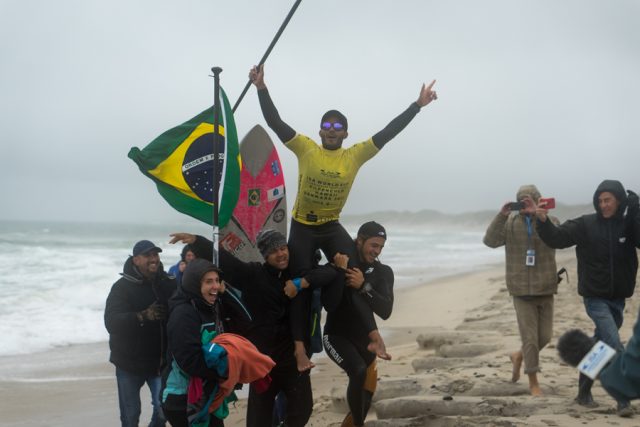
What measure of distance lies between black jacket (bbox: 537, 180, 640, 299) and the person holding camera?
69cm

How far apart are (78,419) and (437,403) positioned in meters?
3.95

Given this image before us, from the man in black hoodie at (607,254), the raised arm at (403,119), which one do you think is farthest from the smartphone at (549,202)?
the raised arm at (403,119)

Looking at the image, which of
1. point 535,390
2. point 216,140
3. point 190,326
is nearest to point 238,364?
point 190,326

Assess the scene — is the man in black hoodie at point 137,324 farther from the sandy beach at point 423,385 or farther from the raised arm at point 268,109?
the sandy beach at point 423,385

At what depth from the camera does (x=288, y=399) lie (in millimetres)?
4785

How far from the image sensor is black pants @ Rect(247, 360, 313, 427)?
4695mm

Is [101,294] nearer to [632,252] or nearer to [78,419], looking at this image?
[78,419]

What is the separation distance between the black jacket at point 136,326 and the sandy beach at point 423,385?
5.98ft

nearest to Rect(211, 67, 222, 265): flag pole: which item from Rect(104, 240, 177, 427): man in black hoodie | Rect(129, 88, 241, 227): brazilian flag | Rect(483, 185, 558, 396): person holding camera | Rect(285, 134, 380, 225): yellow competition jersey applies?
Rect(129, 88, 241, 227): brazilian flag

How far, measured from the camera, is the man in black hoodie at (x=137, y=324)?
17.2ft

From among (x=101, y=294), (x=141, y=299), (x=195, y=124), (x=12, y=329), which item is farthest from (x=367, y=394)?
(x=101, y=294)

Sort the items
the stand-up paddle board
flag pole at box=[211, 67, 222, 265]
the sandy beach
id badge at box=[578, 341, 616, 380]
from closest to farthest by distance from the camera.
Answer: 1. id badge at box=[578, 341, 616, 380]
2. flag pole at box=[211, 67, 222, 265]
3. the sandy beach
4. the stand-up paddle board

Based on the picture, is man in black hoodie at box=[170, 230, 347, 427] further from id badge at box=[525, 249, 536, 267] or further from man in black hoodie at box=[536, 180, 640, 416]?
id badge at box=[525, 249, 536, 267]

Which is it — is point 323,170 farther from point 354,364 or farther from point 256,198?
point 354,364
